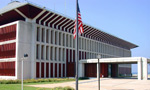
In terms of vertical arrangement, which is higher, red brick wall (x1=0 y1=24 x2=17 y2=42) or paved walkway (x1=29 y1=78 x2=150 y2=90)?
red brick wall (x1=0 y1=24 x2=17 y2=42)

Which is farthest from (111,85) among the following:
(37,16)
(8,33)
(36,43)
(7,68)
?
(8,33)

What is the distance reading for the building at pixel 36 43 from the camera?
40.2 m

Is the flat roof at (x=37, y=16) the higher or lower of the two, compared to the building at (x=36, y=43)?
higher

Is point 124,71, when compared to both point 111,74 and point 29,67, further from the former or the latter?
point 29,67

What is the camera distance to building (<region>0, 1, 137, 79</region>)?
132 feet

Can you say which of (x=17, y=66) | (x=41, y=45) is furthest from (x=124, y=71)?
(x=17, y=66)

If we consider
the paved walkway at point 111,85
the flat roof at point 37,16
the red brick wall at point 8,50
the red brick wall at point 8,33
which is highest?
the flat roof at point 37,16

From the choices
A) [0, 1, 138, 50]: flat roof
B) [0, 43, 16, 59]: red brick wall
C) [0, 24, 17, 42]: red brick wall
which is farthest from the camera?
[0, 24, 17, 42]: red brick wall

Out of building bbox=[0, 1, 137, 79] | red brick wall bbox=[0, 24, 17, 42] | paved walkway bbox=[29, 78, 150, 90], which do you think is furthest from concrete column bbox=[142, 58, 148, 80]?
red brick wall bbox=[0, 24, 17, 42]

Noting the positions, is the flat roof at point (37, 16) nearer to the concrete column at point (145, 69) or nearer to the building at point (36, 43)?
the building at point (36, 43)

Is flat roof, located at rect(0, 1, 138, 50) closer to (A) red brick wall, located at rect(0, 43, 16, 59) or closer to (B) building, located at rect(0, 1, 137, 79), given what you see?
(B) building, located at rect(0, 1, 137, 79)

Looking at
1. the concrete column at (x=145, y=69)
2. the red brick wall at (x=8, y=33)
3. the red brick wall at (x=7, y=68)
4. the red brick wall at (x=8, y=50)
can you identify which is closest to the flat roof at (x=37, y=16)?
the red brick wall at (x=8, y=33)

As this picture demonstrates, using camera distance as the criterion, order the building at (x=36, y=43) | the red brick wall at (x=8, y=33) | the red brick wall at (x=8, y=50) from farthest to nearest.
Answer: the red brick wall at (x=8, y=33) < the red brick wall at (x=8, y=50) < the building at (x=36, y=43)

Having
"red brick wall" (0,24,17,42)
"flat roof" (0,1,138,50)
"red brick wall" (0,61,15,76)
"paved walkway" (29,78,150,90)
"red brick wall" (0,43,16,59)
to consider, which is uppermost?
"flat roof" (0,1,138,50)
